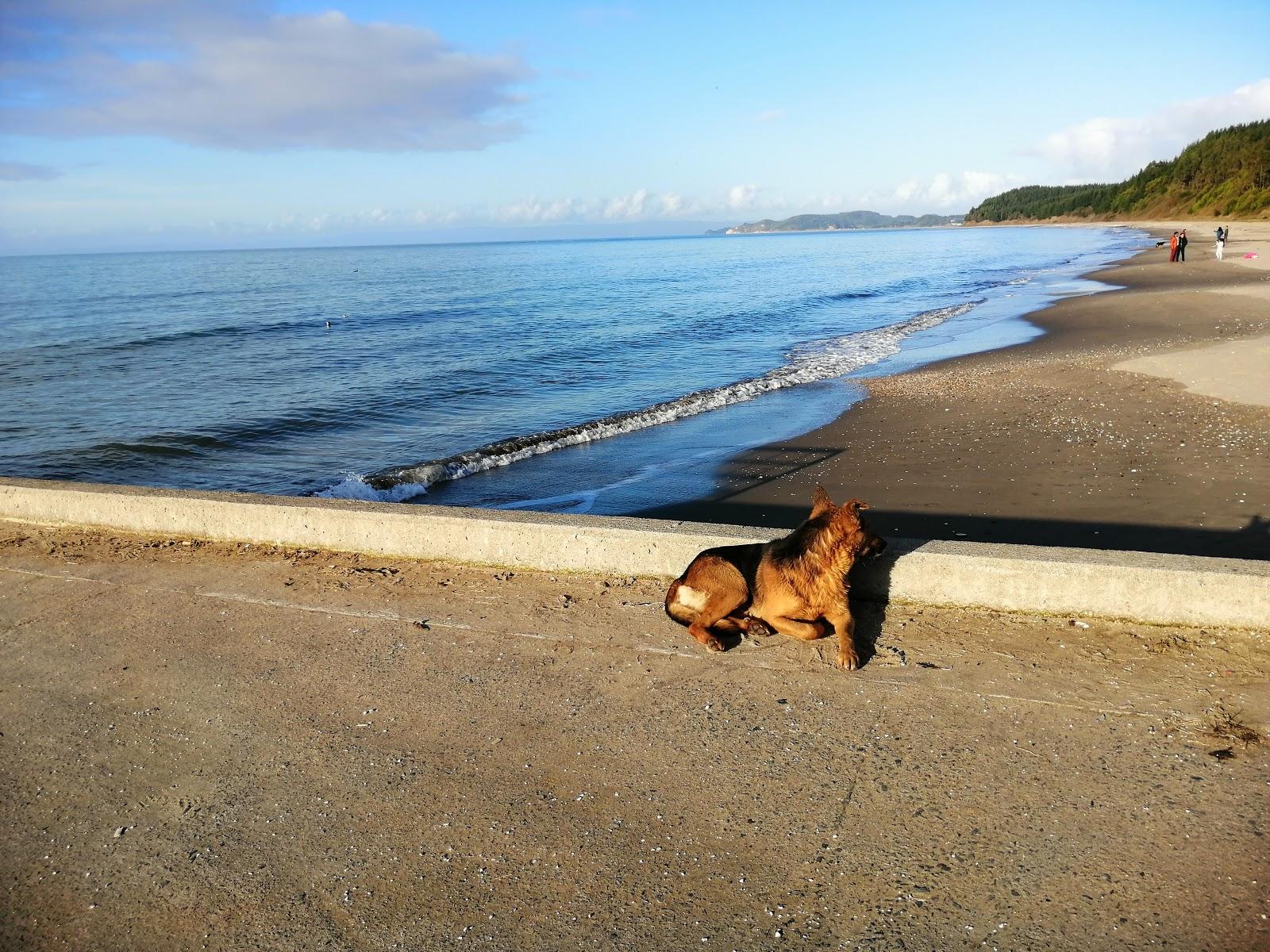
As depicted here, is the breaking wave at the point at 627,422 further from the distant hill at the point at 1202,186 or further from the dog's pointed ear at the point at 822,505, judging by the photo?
the distant hill at the point at 1202,186

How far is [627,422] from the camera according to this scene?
1441 cm

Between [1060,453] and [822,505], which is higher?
[822,505]

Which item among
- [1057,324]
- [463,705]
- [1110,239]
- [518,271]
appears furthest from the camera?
[518,271]

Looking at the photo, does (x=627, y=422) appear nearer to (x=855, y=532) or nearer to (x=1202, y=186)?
(x=855, y=532)

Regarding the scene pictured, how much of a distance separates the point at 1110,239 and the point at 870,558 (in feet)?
265

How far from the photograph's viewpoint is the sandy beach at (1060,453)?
723 centimetres

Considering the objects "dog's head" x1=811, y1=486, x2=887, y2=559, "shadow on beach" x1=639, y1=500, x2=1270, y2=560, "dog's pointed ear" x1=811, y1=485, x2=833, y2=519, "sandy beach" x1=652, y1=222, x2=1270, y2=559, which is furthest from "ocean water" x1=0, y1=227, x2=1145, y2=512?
"dog's head" x1=811, y1=486, x2=887, y2=559

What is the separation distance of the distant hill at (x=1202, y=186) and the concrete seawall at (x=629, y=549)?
81.7 metres

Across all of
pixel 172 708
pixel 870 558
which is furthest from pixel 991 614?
pixel 172 708

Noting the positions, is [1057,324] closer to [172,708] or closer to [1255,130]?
[172,708]

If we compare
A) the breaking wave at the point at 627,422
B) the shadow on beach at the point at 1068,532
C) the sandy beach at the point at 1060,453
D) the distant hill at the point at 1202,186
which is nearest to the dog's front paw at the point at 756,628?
the shadow on beach at the point at 1068,532

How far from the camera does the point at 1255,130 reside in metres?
86.8

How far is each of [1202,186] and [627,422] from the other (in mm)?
99660

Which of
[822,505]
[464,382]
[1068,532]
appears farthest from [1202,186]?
[822,505]
